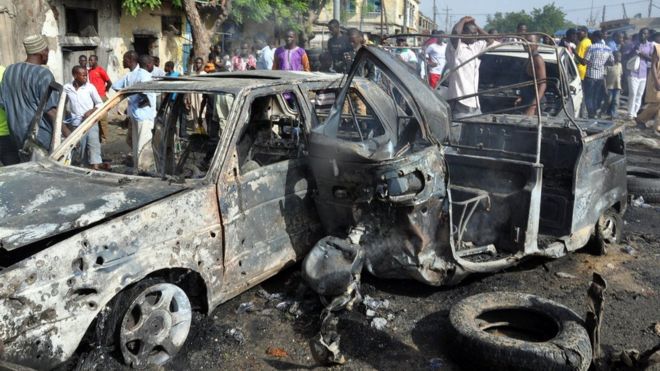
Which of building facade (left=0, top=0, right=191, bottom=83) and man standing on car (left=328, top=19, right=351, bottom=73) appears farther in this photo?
building facade (left=0, top=0, right=191, bottom=83)

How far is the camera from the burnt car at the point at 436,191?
3967mm

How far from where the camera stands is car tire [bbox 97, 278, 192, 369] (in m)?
3.36

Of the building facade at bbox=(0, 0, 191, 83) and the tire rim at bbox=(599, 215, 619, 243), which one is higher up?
the building facade at bbox=(0, 0, 191, 83)

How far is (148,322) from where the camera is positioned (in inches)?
138

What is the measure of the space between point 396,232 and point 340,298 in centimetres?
61

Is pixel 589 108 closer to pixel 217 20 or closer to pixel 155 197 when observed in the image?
pixel 217 20

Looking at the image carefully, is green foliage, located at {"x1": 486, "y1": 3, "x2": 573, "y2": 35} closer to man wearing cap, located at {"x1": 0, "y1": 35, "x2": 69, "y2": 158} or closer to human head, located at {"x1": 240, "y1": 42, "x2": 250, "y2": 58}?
human head, located at {"x1": 240, "y1": 42, "x2": 250, "y2": 58}

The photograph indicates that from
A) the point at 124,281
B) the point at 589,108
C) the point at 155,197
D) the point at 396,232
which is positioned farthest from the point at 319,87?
the point at 589,108

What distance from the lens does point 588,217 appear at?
4984 millimetres

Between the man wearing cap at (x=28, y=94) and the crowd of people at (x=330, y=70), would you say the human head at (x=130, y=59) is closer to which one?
the crowd of people at (x=330, y=70)

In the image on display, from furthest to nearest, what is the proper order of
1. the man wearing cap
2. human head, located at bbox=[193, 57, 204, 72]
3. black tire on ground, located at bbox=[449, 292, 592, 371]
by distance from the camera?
human head, located at bbox=[193, 57, 204, 72] < the man wearing cap < black tire on ground, located at bbox=[449, 292, 592, 371]

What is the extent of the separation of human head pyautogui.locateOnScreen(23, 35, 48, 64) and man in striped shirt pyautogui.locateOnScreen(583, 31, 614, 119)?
36.3ft

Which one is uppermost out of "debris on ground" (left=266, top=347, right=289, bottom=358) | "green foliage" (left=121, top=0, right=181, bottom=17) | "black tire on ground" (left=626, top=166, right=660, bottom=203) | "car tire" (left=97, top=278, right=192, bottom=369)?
"green foliage" (left=121, top=0, right=181, bottom=17)

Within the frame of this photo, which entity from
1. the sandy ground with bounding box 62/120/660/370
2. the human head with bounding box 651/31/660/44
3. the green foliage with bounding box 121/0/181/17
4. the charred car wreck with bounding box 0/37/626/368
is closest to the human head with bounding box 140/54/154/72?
the charred car wreck with bounding box 0/37/626/368
